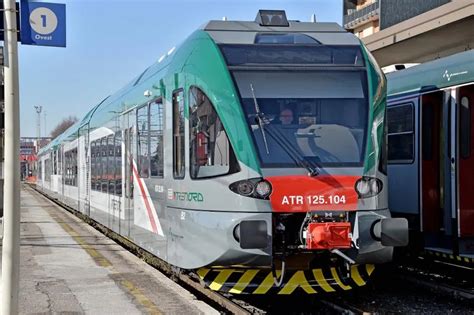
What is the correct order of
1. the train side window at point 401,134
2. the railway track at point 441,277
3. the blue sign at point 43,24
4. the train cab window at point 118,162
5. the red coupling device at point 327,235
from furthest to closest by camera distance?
1. the train cab window at point 118,162
2. the train side window at point 401,134
3. the railway track at point 441,277
4. the red coupling device at point 327,235
5. the blue sign at point 43,24

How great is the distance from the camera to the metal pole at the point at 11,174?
5.41 metres

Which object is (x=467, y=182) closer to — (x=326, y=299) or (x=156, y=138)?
(x=326, y=299)

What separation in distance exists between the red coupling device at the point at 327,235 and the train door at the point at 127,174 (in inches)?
173

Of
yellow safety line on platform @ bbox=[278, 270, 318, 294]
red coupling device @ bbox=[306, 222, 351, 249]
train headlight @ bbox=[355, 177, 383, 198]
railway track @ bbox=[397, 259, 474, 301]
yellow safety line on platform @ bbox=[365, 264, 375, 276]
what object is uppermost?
train headlight @ bbox=[355, 177, 383, 198]

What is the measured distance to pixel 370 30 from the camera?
40562 millimetres

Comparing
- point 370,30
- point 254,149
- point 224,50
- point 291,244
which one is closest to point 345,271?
point 291,244

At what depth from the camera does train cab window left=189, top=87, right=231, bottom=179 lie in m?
6.91

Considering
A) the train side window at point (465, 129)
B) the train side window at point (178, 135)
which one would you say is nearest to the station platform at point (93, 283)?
the train side window at point (178, 135)

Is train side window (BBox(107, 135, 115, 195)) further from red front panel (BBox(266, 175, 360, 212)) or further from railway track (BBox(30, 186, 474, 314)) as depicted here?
red front panel (BBox(266, 175, 360, 212))

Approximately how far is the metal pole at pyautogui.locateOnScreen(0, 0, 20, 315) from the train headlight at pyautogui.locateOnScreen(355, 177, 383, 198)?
351 cm

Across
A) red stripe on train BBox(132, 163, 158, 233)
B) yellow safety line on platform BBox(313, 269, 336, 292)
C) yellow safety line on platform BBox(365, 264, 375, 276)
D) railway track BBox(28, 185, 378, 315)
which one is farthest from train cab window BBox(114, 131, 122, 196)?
yellow safety line on platform BBox(365, 264, 375, 276)

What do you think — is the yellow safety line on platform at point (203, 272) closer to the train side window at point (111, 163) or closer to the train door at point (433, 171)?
the train door at point (433, 171)

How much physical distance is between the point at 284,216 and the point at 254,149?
2.59 feet

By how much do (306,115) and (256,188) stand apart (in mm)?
1057
